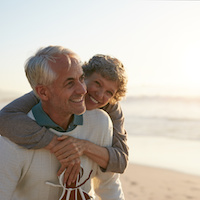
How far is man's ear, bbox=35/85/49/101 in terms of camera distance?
1.94m

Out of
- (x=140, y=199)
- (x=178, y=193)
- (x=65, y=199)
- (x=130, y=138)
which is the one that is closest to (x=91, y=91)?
(x=65, y=199)

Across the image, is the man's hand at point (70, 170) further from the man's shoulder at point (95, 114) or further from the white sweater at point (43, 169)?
the man's shoulder at point (95, 114)

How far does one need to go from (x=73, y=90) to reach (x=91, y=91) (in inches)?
25.0

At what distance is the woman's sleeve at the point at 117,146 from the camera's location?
2141mm

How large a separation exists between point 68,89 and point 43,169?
473 mm

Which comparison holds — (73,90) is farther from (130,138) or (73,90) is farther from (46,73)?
(130,138)

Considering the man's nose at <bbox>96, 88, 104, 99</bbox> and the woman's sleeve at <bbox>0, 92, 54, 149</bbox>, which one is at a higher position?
the man's nose at <bbox>96, 88, 104, 99</bbox>

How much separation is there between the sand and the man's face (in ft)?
11.9

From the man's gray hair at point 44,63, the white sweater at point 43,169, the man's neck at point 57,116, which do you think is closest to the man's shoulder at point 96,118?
the white sweater at point 43,169

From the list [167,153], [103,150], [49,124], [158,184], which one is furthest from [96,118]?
[167,153]

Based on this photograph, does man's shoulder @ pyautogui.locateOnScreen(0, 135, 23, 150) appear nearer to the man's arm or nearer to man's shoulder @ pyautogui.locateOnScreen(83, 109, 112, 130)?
the man's arm

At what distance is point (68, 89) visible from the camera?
190cm

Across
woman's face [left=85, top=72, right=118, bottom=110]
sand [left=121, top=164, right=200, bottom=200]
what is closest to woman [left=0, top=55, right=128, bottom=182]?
woman's face [left=85, top=72, right=118, bottom=110]

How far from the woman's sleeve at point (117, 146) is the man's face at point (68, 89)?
0.41 m
